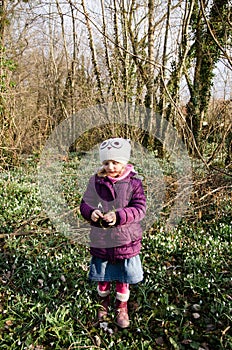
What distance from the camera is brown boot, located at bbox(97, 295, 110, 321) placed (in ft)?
8.94

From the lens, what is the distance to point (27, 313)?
110 inches

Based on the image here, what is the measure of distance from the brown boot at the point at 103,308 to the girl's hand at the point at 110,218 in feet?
3.00

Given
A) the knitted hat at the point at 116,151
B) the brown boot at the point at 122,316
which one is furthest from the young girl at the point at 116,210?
the brown boot at the point at 122,316

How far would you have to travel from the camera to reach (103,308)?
9.10 feet

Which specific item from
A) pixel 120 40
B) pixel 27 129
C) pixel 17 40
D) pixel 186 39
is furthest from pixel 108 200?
pixel 17 40

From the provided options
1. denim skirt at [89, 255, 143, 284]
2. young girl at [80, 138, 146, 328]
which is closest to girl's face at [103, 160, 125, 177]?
young girl at [80, 138, 146, 328]

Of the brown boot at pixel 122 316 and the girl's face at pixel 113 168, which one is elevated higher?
the girl's face at pixel 113 168

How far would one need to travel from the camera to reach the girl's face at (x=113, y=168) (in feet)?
7.77

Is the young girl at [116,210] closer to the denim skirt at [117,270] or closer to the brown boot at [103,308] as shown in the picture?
the denim skirt at [117,270]

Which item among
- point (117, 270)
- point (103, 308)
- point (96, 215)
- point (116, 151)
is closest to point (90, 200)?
point (96, 215)

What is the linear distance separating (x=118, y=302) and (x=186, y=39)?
17.6 ft

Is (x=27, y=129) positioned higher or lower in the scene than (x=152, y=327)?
higher

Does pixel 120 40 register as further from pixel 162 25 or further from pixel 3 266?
pixel 3 266

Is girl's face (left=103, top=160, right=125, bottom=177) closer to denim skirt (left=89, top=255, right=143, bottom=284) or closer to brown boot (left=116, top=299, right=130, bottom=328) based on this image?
denim skirt (left=89, top=255, right=143, bottom=284)
